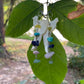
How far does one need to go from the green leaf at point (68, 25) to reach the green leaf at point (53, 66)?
3 cm

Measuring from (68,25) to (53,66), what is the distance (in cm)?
8

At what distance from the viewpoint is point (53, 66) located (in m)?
0.31

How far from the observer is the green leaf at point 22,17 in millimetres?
317

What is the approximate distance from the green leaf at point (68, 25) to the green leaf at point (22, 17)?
0.14 ft

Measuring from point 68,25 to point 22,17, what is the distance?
0.31 ft

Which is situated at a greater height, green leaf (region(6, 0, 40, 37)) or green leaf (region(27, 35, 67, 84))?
green leaf (region(6, 0, 40, 37))

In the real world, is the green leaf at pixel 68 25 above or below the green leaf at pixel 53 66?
above

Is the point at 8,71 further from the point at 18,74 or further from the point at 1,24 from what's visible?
the point at 1,24

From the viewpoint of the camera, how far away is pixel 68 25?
300 millimetres

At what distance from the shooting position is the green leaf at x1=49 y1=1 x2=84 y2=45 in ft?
0.96

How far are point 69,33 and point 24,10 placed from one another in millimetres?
99

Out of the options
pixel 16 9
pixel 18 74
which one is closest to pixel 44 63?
pixel 16 9

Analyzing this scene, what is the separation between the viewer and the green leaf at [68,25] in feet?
0.96

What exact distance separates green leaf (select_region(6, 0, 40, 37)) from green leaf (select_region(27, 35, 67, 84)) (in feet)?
0.17
